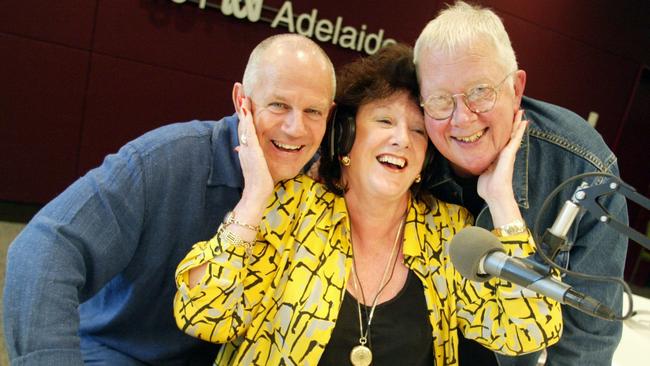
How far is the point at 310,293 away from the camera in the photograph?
1333 mm

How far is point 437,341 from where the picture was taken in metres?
1.42

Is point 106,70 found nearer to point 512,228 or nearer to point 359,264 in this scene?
point 359,264

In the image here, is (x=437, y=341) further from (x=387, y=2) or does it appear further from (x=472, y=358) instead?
(x=387, y=2)

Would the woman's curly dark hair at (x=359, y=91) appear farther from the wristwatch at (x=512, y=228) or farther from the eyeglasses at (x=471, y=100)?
the wristwatch at (x=512, y=228)

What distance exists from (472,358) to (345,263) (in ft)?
1.80

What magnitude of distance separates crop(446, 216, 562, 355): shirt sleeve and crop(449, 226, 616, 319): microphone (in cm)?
37

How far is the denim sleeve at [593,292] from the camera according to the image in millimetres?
1479

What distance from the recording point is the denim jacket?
4.89 feet

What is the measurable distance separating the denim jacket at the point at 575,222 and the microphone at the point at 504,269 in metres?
0.58

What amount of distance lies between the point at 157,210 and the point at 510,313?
3.29 feet

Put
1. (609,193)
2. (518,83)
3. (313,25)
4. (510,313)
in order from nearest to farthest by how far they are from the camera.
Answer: (609,193) → (510,313) → (518,83) → (313,25)

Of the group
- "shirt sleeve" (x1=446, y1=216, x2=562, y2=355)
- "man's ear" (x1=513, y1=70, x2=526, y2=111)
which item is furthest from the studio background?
"shirt sleeve" (x1=446, y1=216, x2=562, y2=355)

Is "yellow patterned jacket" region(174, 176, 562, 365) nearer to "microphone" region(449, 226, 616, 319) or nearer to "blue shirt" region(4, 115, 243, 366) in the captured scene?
"blue shirt" region(4, 115, 243, 366)

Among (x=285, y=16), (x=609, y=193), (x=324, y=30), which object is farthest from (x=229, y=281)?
(x=324, y=30)
